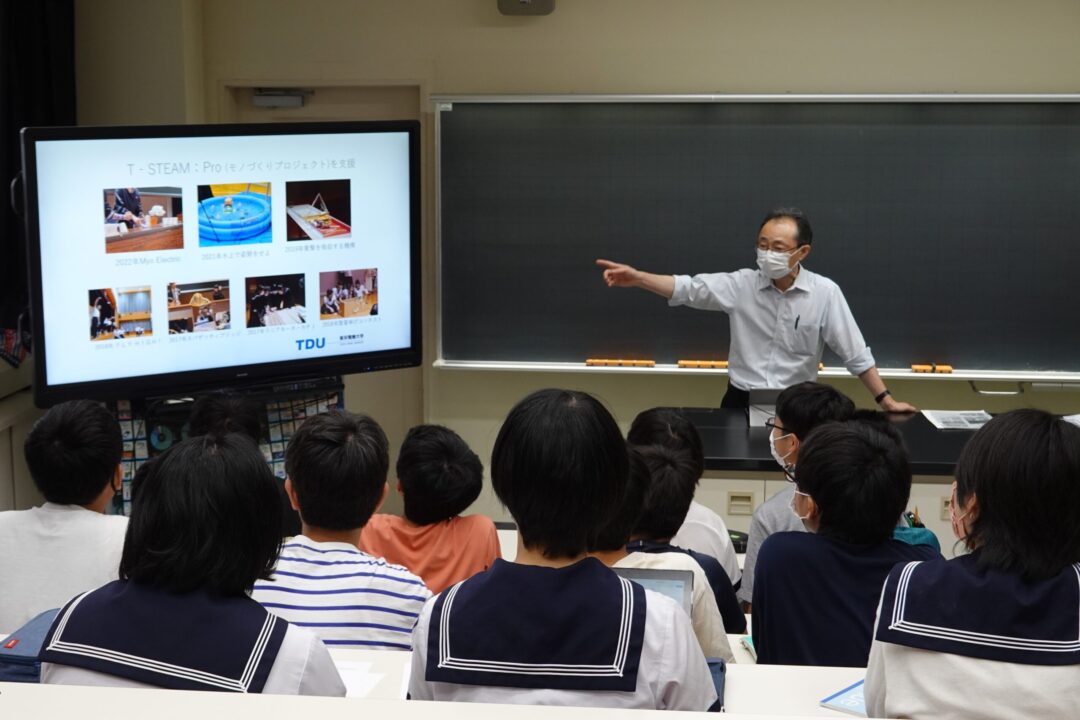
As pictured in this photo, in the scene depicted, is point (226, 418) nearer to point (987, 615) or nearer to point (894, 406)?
point (894, 406)

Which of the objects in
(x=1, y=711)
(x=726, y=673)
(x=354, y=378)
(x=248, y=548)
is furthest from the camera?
(x=354, y=378)

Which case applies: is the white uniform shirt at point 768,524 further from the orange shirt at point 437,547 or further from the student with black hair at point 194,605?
the student with black hair at point 194,605

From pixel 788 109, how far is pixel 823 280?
2.82ft

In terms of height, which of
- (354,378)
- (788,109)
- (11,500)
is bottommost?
(11,500)

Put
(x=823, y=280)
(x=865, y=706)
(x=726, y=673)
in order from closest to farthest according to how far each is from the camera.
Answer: (x=865, y=706)
(x=726, y=673)
(x=823, y=280)

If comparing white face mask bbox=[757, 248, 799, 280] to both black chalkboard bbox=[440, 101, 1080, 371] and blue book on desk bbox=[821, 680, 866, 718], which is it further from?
blue book on desk bbox=[821, 680, 866, 718]

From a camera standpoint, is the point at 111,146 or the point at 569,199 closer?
the point at 111,146

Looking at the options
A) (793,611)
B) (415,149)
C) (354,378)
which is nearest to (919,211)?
(415,149)

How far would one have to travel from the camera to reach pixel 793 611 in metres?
2.08

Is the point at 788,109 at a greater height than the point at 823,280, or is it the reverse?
the point at 788,109

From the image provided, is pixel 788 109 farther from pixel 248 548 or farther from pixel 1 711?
pixel 1 711

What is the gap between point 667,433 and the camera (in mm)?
2834

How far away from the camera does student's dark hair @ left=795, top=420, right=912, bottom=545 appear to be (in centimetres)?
208

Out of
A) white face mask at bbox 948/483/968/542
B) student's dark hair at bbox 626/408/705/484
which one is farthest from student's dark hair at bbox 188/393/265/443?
white face mask at bbox 948/483/968/542
